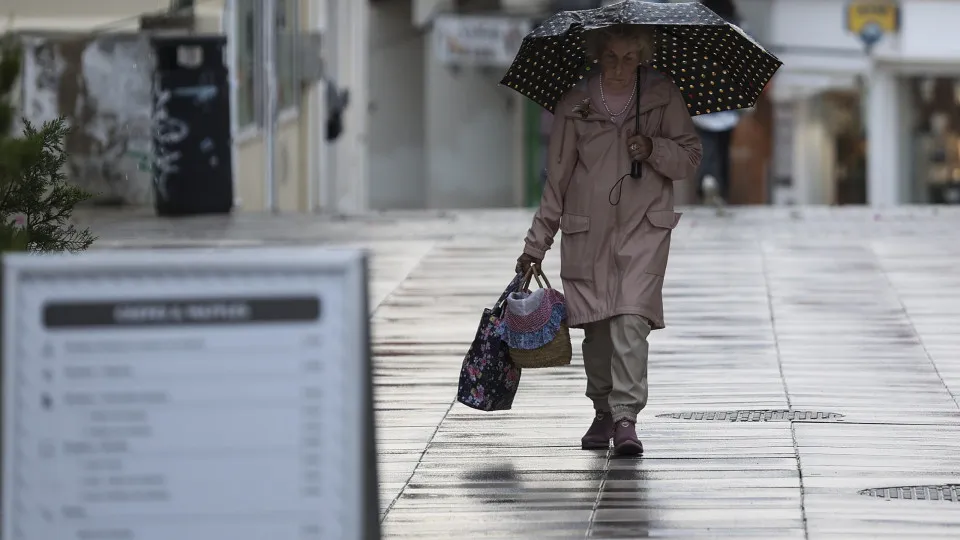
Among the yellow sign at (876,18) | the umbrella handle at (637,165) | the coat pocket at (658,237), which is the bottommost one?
the yellow sign at (876,18)

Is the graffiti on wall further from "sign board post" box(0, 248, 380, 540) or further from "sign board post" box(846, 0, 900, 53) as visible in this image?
"sign board post" box(0, 248, 380, 540)

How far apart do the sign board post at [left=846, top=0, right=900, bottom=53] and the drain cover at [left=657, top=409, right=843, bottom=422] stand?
26.6m

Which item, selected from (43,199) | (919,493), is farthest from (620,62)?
(43,199)

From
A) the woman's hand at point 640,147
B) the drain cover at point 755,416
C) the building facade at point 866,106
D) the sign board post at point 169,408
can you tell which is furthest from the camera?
the building facade at point 866,106

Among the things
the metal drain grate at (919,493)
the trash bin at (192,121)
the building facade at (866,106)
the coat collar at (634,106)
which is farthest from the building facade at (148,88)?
the metal drain grate at (919,493)

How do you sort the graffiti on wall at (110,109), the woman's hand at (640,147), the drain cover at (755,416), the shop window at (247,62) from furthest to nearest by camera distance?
the shop window at (247,62)
the graffiti on wall at (110,109)
the drain cover at (755,416)
the woman's hand at (640,147)

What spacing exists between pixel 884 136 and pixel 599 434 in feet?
91.4

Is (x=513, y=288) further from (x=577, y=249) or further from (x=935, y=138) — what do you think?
(x=935, y=138)

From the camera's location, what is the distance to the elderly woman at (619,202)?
23.8 feet

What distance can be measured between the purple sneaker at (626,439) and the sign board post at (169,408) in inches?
127

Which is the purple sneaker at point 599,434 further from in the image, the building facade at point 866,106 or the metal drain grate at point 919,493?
the building facade at point 866,106

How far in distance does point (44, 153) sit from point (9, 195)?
0.20 metres

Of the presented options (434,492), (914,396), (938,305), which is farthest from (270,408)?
(938,305)

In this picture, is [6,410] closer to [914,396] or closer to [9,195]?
[9,195]
